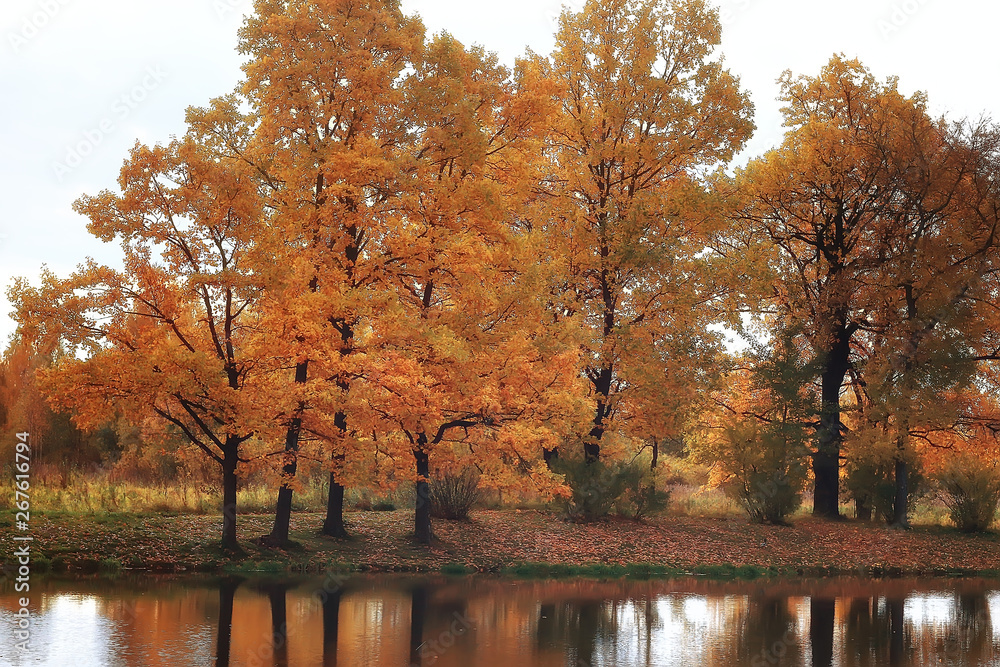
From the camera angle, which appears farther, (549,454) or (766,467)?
(549,454)

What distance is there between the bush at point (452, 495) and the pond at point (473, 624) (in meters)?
5.19

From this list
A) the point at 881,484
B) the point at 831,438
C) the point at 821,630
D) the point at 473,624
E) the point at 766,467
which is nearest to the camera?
the point at 473,624

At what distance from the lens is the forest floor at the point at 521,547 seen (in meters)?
17.0

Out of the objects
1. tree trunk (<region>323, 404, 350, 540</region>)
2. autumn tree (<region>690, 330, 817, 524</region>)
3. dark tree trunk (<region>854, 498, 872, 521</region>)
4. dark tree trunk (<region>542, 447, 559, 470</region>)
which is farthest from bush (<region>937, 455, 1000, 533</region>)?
tree trunk (<region>323, 404, 350, 540</region>)

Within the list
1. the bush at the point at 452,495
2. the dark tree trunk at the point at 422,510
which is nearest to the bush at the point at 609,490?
the bush at the point at 452,495

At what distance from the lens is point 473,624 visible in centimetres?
1277

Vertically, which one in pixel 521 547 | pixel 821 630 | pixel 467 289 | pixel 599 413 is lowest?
pixel 521 547

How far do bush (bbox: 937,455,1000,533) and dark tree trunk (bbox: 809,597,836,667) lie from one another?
13620 mm

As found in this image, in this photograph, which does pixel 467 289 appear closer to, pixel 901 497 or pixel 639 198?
pixel 639 198

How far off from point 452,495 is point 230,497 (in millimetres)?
6804

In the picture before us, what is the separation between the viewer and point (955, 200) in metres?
26.3

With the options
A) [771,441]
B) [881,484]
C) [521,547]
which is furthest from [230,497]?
[881,484]

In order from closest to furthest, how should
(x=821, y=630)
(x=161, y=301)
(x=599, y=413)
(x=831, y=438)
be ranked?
(x=821, y=630) → (x=161, y=301) → (x=599, y=413) → (x=831, y=438)

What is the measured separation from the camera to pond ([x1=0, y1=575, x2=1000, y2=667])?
10.5m
